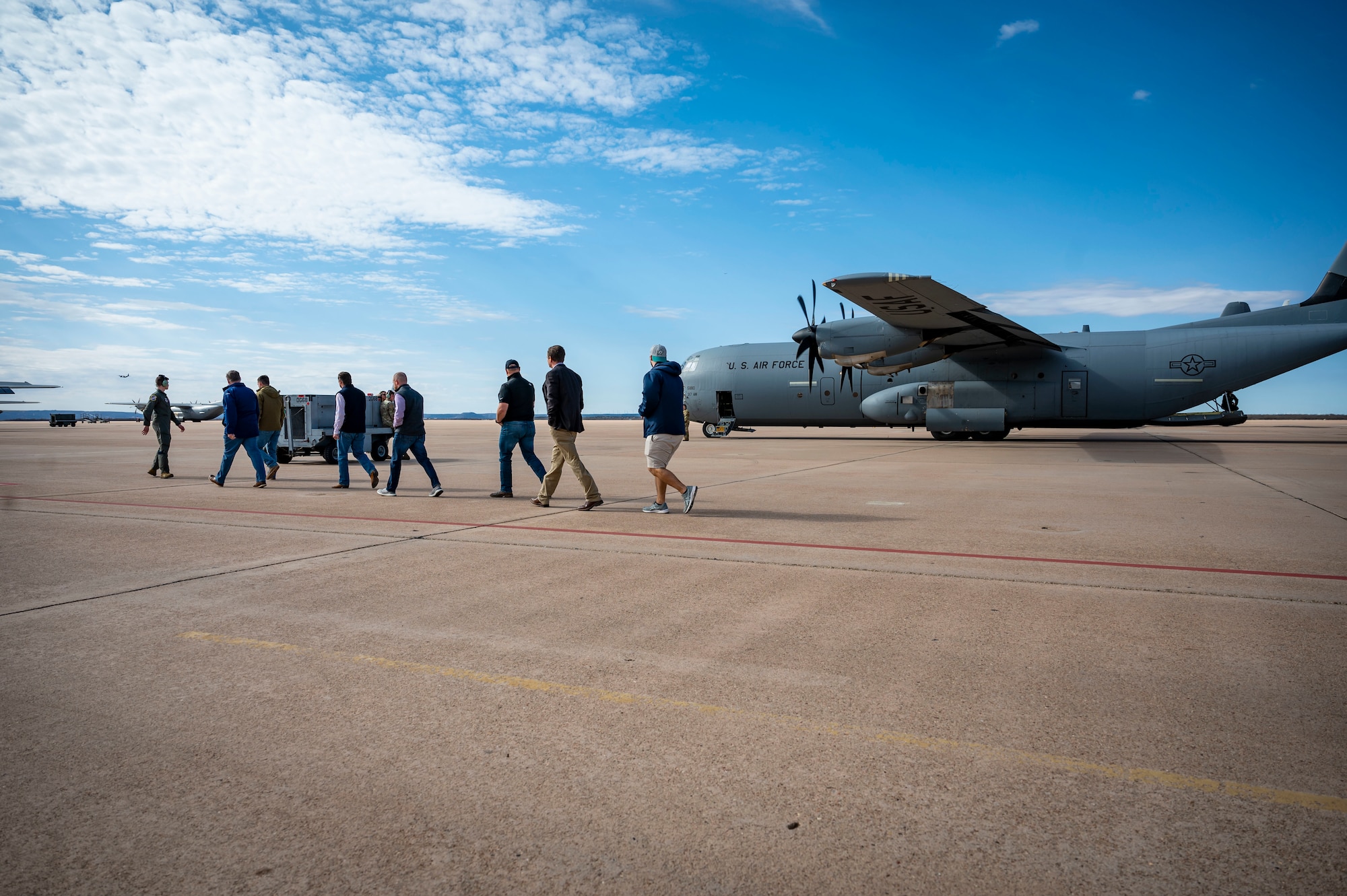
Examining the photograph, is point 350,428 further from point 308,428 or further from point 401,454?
point 308,428

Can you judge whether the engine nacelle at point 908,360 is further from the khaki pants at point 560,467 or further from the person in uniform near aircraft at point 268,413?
the person in uniform near aircraft at point 268,413

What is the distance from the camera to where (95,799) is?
Result: 241cm

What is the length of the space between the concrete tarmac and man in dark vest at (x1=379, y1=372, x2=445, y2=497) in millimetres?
3403

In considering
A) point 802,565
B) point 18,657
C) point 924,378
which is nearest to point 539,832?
point 18,657

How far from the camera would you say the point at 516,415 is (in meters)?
10.0

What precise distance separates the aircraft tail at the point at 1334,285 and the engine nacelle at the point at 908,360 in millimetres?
9711

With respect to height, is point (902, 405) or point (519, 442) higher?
point (902, 405)

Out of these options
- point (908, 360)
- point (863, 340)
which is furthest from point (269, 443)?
point (908, 360)

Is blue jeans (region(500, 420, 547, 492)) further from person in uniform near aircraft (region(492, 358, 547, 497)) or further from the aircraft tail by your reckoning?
the aircraft tail

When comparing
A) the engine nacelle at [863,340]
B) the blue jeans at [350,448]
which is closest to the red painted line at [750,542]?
the blue jeans at [350,448]

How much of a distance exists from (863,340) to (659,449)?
46.6ft

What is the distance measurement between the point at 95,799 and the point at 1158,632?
487 centimetres

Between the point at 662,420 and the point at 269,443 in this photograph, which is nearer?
the point at 662,420

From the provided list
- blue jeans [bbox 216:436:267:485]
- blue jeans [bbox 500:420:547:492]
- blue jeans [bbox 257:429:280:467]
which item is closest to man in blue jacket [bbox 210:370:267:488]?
blue jeans [bbox 216:436:267:485]
